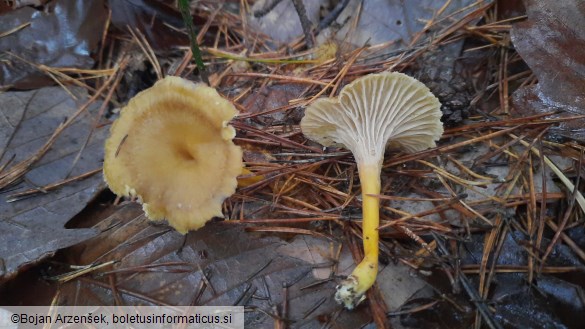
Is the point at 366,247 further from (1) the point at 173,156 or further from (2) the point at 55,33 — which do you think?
Answer: (2) the point at 55,33

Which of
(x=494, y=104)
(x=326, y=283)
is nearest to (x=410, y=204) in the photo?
(x=326, y=283)

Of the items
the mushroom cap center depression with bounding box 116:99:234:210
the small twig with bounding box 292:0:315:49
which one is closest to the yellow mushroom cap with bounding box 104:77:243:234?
the mushroom cap center depression with bounding box 116:99:234:210

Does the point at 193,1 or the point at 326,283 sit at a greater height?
the point at 193,1

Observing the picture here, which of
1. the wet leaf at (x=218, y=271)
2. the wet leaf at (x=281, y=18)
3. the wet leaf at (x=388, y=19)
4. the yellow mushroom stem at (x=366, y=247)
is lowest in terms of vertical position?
the wet leaf at (x=218, y=271)

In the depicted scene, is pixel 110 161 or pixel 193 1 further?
pixel 193 1

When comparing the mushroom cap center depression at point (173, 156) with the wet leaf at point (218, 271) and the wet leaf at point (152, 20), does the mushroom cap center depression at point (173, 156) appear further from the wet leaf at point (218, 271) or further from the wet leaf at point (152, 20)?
the wet leaf at point (152, 20)

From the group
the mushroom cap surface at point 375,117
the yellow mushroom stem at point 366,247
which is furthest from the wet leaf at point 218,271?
the mushroom cap surface at point 375,117

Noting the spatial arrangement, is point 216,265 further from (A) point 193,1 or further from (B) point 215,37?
(A) point 193,1
